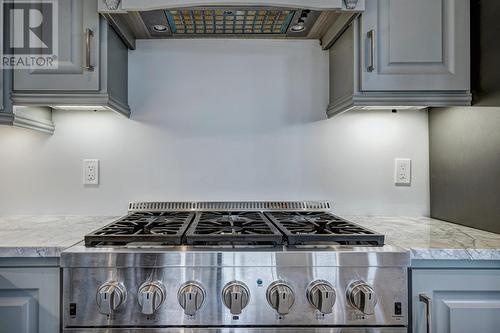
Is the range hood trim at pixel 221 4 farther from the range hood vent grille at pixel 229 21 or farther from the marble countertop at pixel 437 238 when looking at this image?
the marble countertop at pixel 437 238

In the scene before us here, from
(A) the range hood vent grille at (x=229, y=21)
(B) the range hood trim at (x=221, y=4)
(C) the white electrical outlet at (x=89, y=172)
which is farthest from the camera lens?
(C) the white electrical outlet at (x=89, y=172)

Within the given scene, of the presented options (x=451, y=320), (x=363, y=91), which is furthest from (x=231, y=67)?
(x=451, y=320)

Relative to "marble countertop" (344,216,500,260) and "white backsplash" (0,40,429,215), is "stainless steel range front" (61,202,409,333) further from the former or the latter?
"white backsplash" (0,40,429,215)

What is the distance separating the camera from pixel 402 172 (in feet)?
5.22

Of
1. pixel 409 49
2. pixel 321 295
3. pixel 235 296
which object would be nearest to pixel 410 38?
pixel 409 49

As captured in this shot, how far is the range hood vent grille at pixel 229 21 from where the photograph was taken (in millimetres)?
1299

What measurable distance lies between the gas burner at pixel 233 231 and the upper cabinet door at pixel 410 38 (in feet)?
2.11

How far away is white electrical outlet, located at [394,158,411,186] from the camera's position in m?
1.59

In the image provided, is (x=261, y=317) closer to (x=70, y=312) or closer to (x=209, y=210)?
(x=70, y=312)

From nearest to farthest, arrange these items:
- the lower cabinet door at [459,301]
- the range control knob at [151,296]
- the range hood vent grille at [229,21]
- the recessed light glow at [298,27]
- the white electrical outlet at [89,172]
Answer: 1. the range control knob at [151,296]
2. the lower cabinet door at [459,301]
3. the range hood vent grille at [229,21]
4. the recessed light glow at [298,27]
5. the white electrical outlet at [89,172]

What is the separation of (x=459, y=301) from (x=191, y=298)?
773 mm

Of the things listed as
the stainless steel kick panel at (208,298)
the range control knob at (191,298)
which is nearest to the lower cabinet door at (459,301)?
the stainless steel kick panel at (208,298)

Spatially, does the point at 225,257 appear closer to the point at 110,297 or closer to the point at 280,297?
the point at 280,297

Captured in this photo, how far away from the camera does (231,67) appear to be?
158cm
